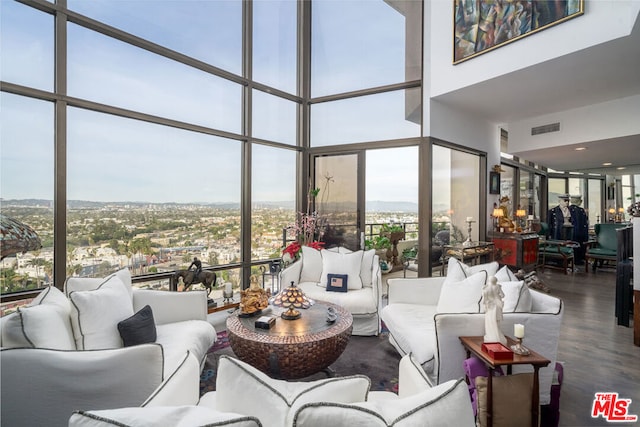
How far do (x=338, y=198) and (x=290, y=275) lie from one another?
6.32 feet

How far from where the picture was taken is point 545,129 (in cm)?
554

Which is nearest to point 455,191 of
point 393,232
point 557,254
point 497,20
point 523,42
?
point 393,232

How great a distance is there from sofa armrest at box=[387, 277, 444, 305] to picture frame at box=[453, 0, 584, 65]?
2886mm

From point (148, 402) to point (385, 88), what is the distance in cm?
477

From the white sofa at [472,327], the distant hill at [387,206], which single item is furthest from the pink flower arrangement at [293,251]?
the white sofa at [472,327]

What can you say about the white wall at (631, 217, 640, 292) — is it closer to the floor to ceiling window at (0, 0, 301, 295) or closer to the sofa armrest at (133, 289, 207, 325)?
the sofa armrest at (133, 289, 207, 325)

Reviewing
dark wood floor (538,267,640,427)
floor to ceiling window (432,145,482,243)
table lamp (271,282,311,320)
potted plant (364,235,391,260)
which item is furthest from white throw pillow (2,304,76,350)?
potted plant (364,235,391,260)

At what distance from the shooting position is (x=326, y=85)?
5328 millimetres

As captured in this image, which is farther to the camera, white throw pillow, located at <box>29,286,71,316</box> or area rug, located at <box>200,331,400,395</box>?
area rug, located at <box>200,331,400,395</box>

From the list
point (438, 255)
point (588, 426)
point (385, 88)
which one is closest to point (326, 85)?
point (385, 88)

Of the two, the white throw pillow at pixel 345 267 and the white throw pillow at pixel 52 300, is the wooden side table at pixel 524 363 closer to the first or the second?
the white throw pillow at pixel 345 267

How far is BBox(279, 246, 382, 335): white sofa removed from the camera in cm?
326

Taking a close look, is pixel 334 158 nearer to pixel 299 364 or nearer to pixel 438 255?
pixel 438 255

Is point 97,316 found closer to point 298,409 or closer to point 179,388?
point 179,388
